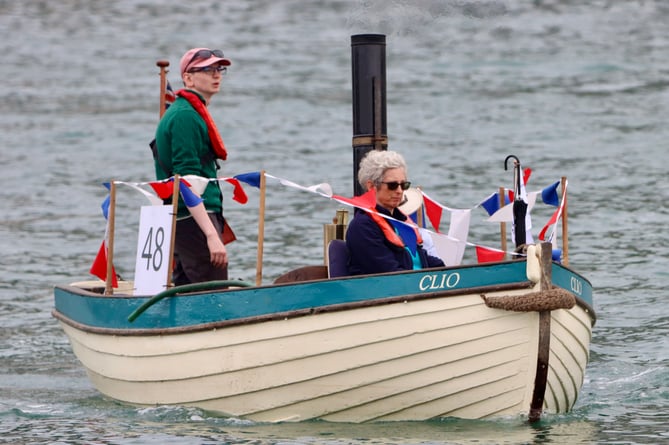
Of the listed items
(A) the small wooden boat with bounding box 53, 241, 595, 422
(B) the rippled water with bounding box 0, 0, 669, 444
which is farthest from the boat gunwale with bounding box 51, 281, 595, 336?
(B) the rippled water with bounding box 0, 0, 669, 444

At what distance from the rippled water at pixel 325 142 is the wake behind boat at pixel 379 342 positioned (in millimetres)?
186

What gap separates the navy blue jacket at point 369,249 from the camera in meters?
8.88

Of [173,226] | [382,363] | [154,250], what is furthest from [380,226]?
[154,250]

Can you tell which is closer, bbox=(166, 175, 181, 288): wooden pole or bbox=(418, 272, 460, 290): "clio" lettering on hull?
bbox=(418, 272, 460, 290): "clio" lettering on hull

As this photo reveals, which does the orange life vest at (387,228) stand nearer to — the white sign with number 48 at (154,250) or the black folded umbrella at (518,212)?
the black folded umbrella at (518,212)

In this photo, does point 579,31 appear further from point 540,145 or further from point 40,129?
point 40,129

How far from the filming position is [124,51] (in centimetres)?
3928

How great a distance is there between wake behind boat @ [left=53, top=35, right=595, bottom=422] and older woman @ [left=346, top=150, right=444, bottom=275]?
172 millimetres

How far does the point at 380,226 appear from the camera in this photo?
8883 mm

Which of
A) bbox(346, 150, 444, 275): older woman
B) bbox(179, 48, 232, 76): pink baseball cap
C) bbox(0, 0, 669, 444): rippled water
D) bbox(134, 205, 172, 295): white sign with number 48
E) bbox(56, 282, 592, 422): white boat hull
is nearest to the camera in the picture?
bbox(56, 282, 592, 422): white boat hull

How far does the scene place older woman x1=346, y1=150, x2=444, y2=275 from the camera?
8.88m

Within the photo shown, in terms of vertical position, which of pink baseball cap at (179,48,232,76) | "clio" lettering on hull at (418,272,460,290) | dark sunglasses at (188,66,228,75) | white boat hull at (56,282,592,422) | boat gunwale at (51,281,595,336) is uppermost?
pink baseball cap at (179,48,232,76)

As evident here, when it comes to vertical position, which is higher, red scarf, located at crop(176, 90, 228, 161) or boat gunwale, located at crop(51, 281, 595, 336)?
red scarf, located at crop(176, 90, 228, 161)

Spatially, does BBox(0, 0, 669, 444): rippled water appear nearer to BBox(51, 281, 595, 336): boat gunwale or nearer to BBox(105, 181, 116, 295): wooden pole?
BBox(51, 281, 595, 336): boat gunwale
